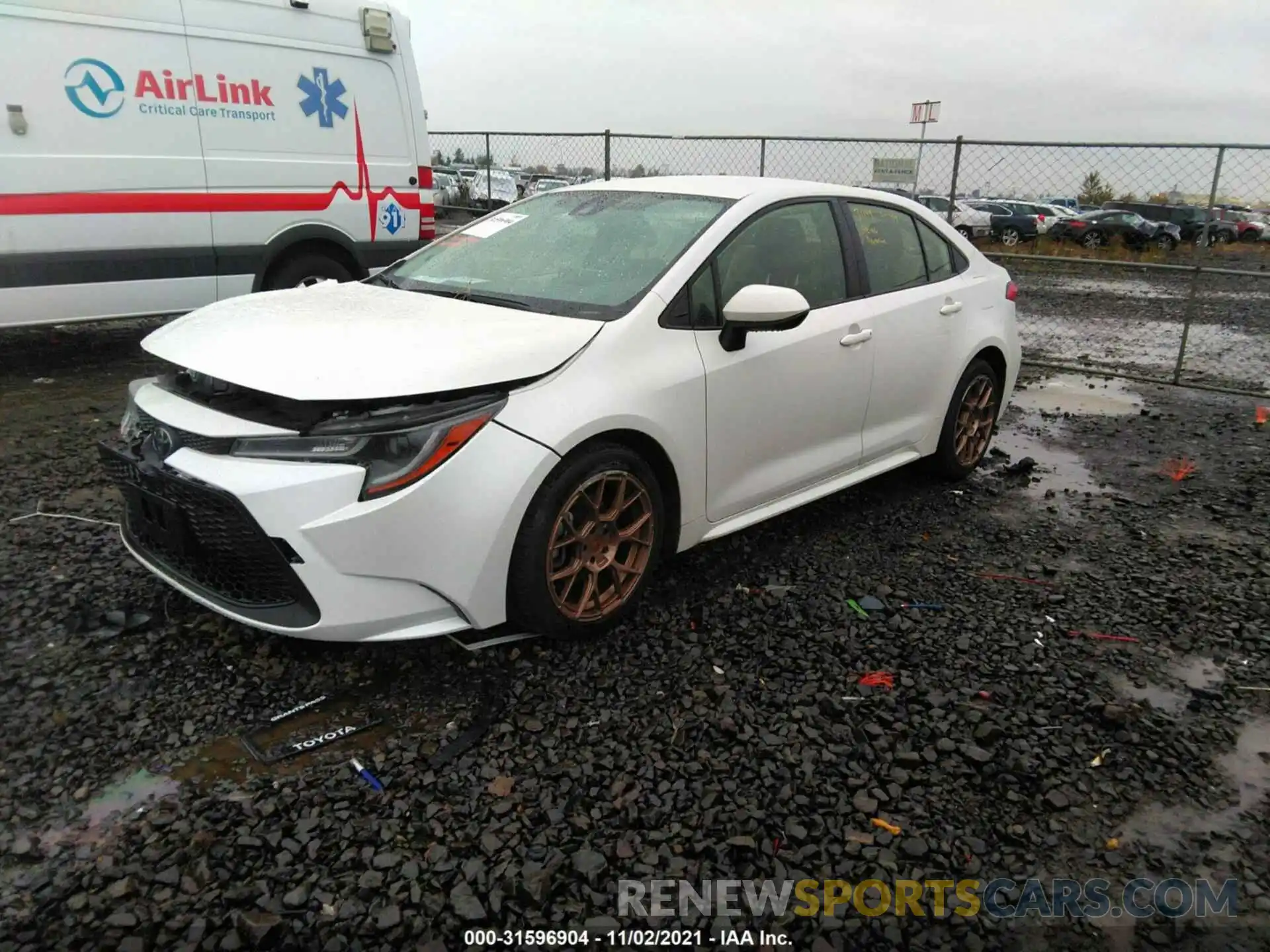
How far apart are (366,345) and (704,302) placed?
127cm

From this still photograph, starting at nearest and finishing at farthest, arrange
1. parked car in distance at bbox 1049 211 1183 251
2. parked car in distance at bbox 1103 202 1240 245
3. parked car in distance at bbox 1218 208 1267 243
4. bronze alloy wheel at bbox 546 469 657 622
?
bronze alloy wheel at bbox 546 469 657 622 < parked car in distance at bbox 1103 202 1240 245 < parked car in distance at bbox 1049 211 1183 251 < parked car in distance at bbox 1218 208 1267 243

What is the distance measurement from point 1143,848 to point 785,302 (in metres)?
2.00

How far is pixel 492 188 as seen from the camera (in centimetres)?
1399

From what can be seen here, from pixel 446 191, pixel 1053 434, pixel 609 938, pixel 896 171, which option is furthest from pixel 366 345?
pixel 446 191

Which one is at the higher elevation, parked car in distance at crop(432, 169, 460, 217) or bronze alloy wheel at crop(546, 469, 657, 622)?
parked car in distance at crop(432, 169, 460, 217)

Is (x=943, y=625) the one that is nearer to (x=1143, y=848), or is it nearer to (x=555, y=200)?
(x=1143, y=848)

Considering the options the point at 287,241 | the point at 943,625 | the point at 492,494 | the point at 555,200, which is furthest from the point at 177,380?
the point at 287,241

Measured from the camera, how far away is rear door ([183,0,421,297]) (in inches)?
253

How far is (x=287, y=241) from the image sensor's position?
705cm

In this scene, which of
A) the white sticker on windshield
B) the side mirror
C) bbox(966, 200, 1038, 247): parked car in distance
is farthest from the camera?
bbox(966, 200, 1038, 247): parked car in distance

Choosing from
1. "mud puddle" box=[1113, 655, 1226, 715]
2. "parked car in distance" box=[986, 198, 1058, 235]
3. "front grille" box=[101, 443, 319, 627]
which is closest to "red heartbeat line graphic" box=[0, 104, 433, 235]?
"front grille" box=[101, 443, 319, 627]

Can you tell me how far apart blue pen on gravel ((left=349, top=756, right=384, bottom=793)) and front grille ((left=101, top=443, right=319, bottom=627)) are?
0.43 m

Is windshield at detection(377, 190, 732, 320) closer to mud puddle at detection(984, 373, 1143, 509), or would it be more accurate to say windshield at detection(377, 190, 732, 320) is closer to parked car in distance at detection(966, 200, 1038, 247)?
mud puddle at detection(984, 373, 1143, 509)

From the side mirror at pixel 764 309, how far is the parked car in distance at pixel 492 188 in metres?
10.8
